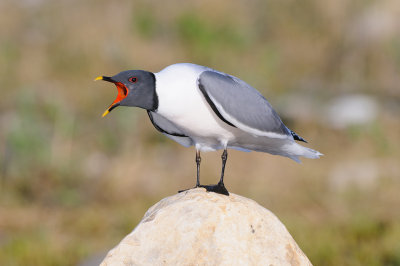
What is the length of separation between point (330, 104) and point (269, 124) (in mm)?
6123

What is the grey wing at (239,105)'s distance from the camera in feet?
8.70

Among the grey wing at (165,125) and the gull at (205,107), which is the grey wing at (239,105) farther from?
the grey wing at (165,125)

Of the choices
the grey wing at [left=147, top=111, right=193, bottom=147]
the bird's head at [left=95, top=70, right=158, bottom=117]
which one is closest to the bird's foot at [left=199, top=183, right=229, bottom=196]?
the grey wing at [left=147, top=111, right=193, bottom=147]

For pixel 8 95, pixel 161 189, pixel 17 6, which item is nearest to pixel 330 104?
pixel 161 189

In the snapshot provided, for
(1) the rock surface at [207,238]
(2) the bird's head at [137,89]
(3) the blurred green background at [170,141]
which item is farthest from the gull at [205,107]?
(3) the blurred green background at [170,141]

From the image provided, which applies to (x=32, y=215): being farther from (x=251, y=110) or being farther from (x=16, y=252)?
(x=251, y=110)

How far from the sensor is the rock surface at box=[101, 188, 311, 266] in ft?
8.45

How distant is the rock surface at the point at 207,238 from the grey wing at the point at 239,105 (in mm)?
383

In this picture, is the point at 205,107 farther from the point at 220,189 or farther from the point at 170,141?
the point at 170,141

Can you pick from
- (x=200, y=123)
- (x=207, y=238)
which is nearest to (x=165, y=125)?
(x=200, y=123)

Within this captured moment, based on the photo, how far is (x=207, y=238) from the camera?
2.60 meters

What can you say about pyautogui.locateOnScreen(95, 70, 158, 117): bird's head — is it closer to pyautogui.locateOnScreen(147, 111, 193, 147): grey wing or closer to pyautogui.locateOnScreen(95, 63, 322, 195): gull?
pyautogui.locateOnScreen(95, 63, 322, 195): gull

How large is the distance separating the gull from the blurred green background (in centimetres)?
203

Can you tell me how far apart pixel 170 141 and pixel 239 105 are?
499 cm
